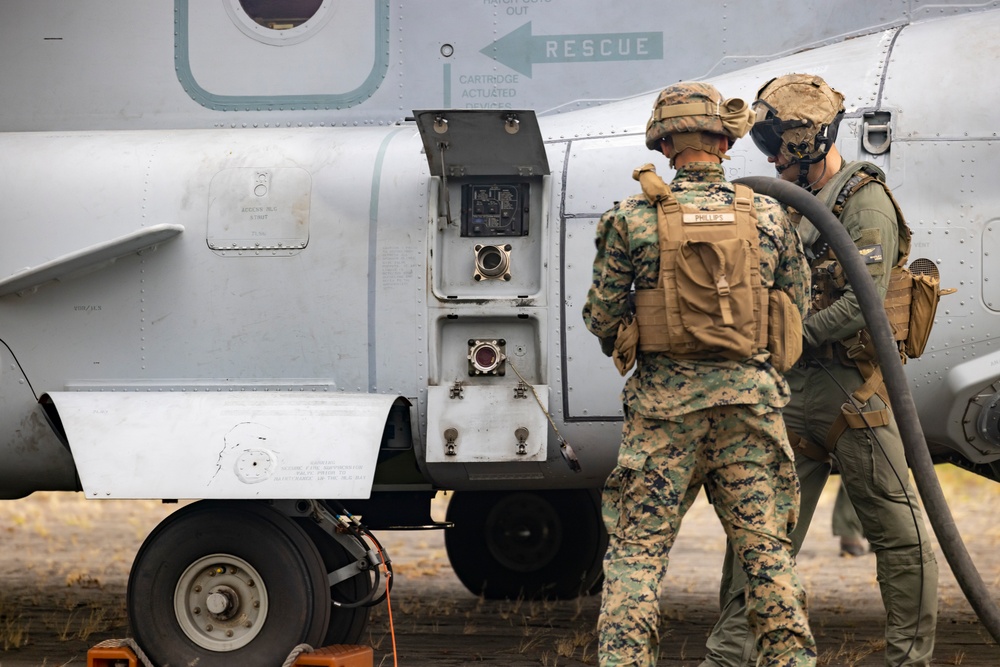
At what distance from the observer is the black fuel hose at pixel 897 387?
4363mm

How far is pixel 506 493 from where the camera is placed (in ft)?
23.7

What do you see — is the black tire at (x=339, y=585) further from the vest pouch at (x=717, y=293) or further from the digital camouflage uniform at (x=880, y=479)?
the vest pouch at (x=717, y=293)

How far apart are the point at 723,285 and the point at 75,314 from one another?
296 cm

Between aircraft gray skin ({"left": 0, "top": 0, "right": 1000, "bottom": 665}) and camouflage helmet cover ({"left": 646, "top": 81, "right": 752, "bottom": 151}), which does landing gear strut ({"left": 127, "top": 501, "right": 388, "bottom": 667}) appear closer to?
aircraft gray skin ({"left": 0, "top": 0, "right": 1000, "bottom": 665})

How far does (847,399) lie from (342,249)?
2.19 metres

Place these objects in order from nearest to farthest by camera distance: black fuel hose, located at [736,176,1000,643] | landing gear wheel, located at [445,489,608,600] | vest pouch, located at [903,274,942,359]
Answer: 1. black fuel hose, located at [736,176,1000,643]
2. vest pouch, located at [903,274,942,359]
3. landing gear wheel, located at [445,489,608,600]

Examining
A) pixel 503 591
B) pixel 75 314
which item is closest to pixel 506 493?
pixel 503 591

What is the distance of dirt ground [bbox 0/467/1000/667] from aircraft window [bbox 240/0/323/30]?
278cm

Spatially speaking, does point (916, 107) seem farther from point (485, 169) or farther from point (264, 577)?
point (264, 577)

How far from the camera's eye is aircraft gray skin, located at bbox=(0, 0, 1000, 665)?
5.08m

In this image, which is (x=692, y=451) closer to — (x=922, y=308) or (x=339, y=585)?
(x=922, y=308)

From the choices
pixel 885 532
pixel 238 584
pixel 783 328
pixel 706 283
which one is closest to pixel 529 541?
pixel 238 584

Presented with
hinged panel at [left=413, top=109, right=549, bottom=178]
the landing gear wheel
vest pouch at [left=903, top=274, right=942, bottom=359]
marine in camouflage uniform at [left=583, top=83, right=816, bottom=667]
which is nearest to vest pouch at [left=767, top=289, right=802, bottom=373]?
marine in camouflage uniform at [left=583, top=83, right=816, bottom=667]

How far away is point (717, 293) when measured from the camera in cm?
403
